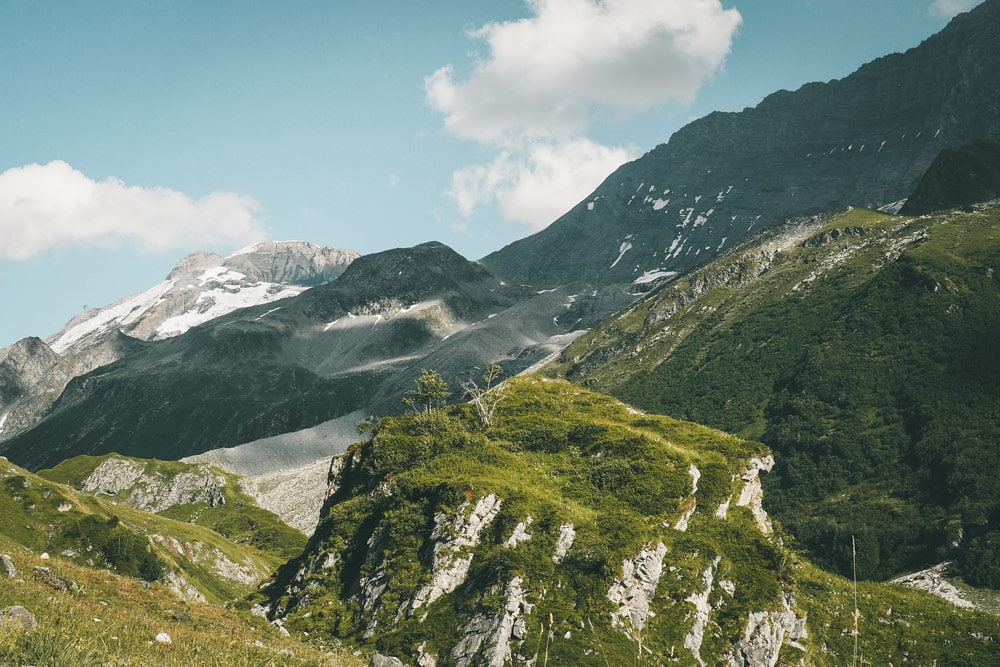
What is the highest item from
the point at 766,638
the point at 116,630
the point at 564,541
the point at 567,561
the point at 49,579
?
the point at 49,579

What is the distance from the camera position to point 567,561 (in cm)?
3797

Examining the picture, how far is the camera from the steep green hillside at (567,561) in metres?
35.5

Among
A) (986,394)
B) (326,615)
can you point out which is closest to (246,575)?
(326,615)

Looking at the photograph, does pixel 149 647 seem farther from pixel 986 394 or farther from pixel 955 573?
pixel 986 394

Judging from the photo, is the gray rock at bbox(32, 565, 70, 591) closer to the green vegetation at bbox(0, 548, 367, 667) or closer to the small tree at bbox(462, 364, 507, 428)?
the green vegetation at bbox(0, 548, 367, 667)

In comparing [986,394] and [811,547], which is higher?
[986,394]

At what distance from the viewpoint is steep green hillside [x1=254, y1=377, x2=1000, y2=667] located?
3547cm

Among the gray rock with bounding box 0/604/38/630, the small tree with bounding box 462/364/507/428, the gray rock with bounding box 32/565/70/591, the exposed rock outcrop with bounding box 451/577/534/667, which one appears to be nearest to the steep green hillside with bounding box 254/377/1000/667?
the exposed rock outcrop with bounding box 451/577/534/667

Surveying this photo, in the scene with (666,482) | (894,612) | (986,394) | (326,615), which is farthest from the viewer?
(986,394)

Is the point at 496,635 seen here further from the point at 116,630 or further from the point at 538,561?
the point at 116,630

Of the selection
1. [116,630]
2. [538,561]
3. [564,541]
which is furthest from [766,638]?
[116,630]

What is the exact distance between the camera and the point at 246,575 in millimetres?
127938

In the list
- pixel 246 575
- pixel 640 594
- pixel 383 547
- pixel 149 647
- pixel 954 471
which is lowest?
pixel 954 471

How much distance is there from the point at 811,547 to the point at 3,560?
581ft
